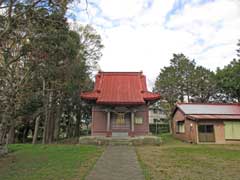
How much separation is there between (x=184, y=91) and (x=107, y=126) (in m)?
19.1

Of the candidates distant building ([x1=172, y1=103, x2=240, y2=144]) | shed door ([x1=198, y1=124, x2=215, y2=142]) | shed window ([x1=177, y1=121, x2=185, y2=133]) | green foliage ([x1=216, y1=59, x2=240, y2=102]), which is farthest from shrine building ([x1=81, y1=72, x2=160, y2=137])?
green foliage ([x1=216, y1=59, x2=240, y2=102])

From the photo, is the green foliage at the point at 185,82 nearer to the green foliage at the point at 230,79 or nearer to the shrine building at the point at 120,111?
the green foliage at the point at 230,79

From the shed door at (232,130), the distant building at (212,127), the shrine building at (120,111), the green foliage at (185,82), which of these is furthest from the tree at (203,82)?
the shrine building at (120,111)

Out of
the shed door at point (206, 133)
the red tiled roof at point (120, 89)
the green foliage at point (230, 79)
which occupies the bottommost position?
the shed door at point (206, 133)

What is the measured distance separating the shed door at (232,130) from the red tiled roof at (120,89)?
6755 mm

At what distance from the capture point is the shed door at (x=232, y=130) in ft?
64.4

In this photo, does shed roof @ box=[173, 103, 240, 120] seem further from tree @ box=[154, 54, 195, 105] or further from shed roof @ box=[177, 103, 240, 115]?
tree @ box=[154, 54, 195, 105]

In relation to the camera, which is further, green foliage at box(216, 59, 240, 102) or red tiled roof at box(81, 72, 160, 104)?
green foliage at box(216, 59, 240, 102)

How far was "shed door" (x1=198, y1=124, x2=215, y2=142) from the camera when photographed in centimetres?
1945

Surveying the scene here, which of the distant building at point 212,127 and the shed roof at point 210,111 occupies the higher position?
the shed roof at point 210,111

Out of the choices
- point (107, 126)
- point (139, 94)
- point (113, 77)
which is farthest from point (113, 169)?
point (113, 77)

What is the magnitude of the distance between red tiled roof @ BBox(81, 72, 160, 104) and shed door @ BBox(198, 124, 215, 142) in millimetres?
4875

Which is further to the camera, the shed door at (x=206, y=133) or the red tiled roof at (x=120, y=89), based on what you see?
the shed door at (x=206, y=133)

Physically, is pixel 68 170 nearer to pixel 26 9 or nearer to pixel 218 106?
pixel 26 9
